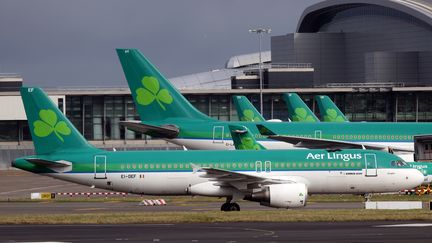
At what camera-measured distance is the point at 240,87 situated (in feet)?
483

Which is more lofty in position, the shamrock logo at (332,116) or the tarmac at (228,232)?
the shamrock logo at (332,116)

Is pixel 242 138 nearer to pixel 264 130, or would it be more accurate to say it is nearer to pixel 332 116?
pixel 264 130

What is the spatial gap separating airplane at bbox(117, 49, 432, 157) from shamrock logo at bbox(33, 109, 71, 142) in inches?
684

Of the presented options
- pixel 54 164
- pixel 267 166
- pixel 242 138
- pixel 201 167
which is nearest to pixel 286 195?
pixel 267 166

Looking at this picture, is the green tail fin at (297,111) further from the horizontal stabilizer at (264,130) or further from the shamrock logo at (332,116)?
the horizontal stabilizer at (264,130)

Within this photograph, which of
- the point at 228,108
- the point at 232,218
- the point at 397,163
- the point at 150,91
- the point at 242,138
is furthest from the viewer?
the point at 228,108

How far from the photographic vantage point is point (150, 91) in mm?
78875

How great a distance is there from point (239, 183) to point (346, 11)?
13569cm

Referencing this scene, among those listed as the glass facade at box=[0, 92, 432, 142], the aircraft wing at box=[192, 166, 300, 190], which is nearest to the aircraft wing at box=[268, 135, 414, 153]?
the aircraft wing at box=[192, 166, 300, 190]

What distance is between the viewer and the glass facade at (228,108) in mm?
135750

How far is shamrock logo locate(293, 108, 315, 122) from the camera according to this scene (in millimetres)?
105781

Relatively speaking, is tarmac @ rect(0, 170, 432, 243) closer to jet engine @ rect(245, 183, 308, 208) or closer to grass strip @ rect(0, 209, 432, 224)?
grass strip @ rect(0, 209, 432, 224)

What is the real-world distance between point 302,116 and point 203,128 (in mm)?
27472

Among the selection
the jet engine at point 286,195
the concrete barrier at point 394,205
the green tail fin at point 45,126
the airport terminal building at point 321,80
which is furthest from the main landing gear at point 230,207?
the airport terminal building at point 321,80
